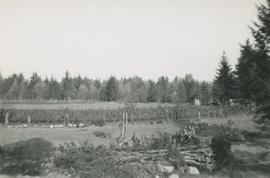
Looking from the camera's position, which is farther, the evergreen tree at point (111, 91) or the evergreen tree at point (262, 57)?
the evergreen tree at point (111, 91)

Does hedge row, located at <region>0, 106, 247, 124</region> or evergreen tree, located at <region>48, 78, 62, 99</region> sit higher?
evergreen tree, located at <region>48, 78, 62, 99</region>

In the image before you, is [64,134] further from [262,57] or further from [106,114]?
[262,57]

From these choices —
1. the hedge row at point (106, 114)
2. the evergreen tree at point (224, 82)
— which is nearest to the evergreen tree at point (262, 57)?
the hedge row at point (106, 114)

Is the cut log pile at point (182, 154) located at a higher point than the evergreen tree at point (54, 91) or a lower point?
lower

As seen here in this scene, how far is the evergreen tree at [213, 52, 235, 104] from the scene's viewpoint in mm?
50000

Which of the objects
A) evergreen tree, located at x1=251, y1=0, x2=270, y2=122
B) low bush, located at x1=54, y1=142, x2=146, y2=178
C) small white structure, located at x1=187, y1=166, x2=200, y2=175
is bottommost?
small white structure, located at x1=187, y1=166, x2=200, y2=175

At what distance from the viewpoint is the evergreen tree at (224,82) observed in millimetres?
50000

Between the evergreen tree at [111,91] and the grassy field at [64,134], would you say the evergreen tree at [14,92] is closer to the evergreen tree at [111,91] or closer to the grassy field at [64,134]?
the evergreen tree at [111,91]

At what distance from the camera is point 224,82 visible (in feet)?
169

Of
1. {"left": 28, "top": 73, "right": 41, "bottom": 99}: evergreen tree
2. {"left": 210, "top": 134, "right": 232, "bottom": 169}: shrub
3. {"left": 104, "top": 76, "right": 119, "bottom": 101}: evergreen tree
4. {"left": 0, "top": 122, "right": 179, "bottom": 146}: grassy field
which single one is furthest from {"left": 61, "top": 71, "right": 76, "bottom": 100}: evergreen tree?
{"left": 210, "top": 134, "right": 232, "bottom": 169}: shrub

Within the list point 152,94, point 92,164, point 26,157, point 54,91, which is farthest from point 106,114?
point 54,91

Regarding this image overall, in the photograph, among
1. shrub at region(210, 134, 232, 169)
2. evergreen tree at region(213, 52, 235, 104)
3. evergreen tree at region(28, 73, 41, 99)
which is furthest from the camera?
evergreen tree at region(28, 73, 41, 99)

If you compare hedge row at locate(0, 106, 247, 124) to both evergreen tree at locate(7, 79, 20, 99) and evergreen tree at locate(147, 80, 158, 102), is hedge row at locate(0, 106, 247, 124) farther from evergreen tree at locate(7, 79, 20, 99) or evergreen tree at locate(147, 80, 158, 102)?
evergreen tree at locate(7, 79, 20, 99)

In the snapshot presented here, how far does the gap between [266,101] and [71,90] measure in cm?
9364
